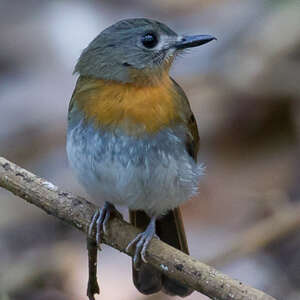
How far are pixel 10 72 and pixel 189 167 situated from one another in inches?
180

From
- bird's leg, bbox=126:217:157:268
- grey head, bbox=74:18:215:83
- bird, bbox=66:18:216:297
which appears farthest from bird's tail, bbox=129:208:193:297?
grey head, bbox=74:18:215:83

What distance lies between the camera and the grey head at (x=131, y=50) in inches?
166

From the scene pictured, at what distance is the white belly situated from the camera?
4094 millimetres

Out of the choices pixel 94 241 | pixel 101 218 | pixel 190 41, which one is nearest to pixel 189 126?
pixel 190 41

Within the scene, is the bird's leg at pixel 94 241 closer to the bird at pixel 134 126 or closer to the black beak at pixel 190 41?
the bird at pixel 134 126

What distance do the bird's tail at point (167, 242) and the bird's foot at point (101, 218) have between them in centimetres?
38

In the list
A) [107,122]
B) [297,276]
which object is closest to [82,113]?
[107,122]

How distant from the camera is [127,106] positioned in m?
4.07

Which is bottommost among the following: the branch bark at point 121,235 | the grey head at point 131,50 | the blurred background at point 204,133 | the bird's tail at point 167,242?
the blurred background at point 204,133

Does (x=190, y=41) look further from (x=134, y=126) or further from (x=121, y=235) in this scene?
(x=121, y=235)

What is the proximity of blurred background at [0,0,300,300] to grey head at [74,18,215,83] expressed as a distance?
1035 mm

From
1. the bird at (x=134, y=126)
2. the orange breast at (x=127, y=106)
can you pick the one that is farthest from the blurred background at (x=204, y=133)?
the orange breast at (x=127, y=106)

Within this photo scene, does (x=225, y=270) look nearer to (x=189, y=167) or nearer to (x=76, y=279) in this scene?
(x=76, y=279)

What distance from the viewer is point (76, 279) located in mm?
5902
